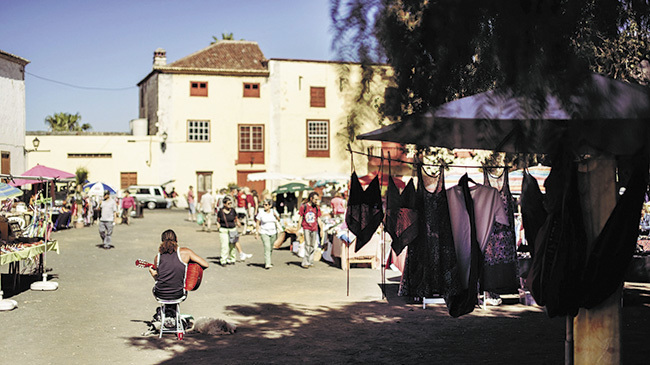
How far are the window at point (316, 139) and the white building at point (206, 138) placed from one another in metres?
0.07

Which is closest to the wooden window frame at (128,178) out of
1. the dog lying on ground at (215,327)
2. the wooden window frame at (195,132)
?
the wooden window frame at (195,132)

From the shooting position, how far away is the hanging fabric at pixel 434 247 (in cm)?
692

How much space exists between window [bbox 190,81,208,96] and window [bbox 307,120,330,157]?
24.8 ft

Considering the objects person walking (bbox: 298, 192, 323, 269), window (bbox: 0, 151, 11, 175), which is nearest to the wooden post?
person walking (bbox: 298, 192, 323, 269)

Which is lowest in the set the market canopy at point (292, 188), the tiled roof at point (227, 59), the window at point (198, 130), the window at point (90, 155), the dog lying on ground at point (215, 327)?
the dog lying on ground at point (215, 327)

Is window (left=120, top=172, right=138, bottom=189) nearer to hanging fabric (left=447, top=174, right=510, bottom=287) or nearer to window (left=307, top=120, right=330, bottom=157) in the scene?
window (left=307, top=120, right=330, bottom=157)

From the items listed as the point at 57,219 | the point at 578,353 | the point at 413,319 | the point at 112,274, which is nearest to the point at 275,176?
the point at 57,219

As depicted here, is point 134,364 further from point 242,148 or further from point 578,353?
point 242,148

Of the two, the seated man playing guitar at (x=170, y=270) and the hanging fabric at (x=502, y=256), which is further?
the seated man playing guitar at (x=170, y=270)

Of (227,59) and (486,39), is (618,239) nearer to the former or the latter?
(486,39)

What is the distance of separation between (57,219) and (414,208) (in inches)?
914

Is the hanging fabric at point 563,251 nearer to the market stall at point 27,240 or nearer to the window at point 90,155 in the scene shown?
the market stall at point 27,240

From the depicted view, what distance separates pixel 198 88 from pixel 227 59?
286 centimetres

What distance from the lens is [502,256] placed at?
7.64m
